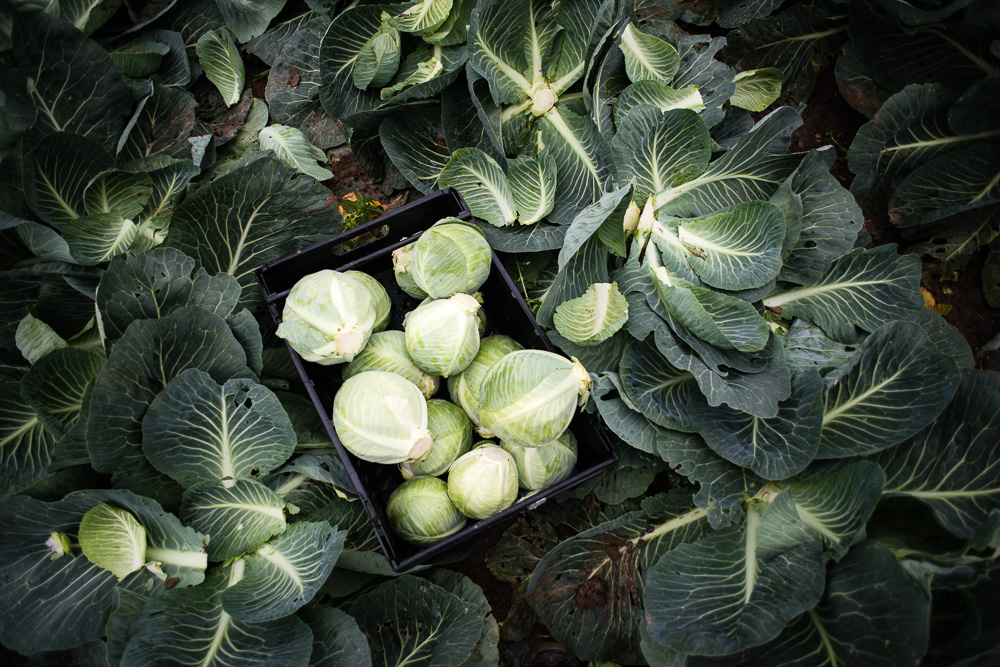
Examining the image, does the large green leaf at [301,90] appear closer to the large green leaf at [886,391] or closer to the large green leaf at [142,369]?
the large green leaf at [142,369]

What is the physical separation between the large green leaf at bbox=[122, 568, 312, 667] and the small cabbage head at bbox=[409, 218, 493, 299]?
50.5 inches

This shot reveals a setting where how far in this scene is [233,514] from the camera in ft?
6.78

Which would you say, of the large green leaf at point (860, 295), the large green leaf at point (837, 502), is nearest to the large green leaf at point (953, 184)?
the large green leaf at point (860, 295)

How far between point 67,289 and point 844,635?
10.5 feet

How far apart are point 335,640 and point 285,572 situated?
1.01 feet

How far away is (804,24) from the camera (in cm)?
310

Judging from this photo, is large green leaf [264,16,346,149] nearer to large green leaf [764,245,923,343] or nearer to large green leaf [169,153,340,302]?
large green leaf [169,153,340,302]

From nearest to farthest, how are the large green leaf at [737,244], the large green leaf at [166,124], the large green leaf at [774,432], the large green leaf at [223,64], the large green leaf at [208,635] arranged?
1. the large green leaf at [208,635]
2. the large green leaf at [774,432]
3. the large green leaf at [737,244]
4. the large green leaf at [166,124]
5. the large green leaf at [223,64]

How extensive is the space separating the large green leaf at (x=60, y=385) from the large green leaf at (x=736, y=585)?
7.12 ft

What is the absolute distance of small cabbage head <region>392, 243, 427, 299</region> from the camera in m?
2.32

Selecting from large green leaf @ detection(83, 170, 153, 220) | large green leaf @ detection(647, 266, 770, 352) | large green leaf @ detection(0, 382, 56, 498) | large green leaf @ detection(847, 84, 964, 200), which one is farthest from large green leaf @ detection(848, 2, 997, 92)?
large green leaf @ detection(0, 382, 56, 498)

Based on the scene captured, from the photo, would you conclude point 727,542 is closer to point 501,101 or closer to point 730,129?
point 730,129

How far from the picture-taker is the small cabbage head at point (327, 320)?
2.10m

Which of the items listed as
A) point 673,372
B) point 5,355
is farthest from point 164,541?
point 673,372
